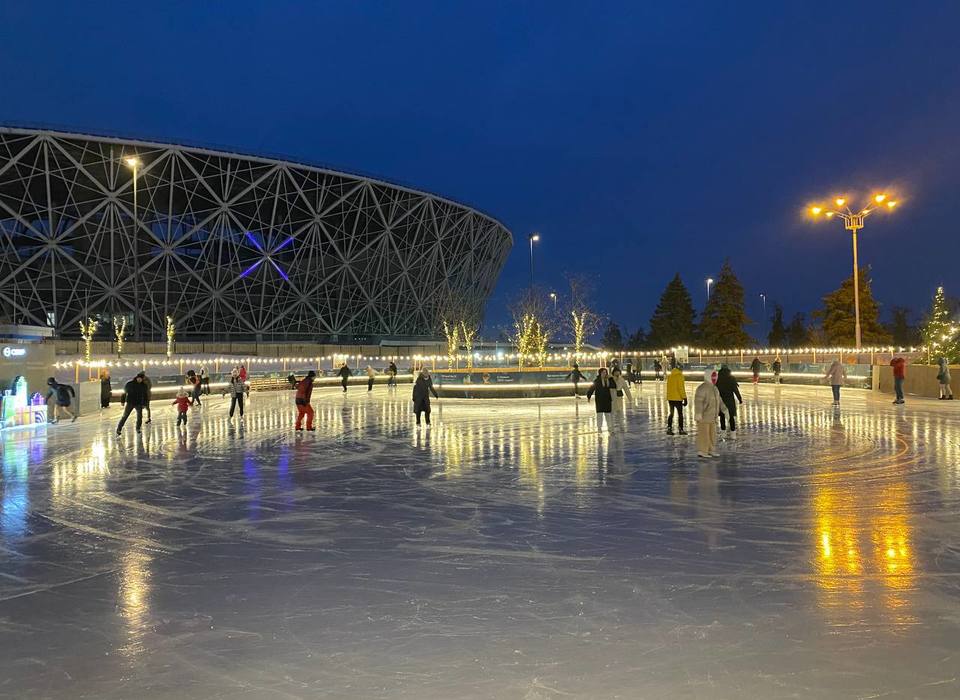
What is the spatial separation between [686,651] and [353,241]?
224 feet

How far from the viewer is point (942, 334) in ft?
80.5

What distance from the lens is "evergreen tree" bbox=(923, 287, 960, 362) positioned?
2428cm

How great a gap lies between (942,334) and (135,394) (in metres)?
24.5

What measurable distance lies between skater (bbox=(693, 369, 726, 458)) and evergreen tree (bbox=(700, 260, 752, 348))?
59237 millimetres

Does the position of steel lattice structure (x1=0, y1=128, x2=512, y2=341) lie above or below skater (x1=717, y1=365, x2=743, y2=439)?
above

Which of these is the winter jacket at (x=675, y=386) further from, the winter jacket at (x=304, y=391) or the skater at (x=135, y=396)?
the skater at (x=135, y=396)

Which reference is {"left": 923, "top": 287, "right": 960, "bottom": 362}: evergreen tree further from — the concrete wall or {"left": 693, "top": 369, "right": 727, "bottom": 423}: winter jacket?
{"left": 693, "top": 369, "right": 727, "bottom": 423}: winter jacket

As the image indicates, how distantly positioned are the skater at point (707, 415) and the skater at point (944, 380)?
50.7 feet

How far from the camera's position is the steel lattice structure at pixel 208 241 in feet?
186

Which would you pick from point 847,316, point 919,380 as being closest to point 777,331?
point 847,316

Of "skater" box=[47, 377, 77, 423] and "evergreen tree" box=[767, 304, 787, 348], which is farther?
"evergreen tree" box=[767, 304, 787, 348]

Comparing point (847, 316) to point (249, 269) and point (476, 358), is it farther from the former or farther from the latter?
point (249, 269)

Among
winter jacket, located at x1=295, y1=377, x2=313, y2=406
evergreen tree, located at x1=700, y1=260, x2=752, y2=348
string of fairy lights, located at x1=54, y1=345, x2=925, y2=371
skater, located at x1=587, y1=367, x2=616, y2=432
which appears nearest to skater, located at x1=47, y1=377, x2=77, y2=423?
winter jacket, located at x1=295, y1=377, x2=313, y2=406

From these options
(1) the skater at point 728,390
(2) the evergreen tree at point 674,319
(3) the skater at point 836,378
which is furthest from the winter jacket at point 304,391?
(2) the evergreen tree at point 674,319
